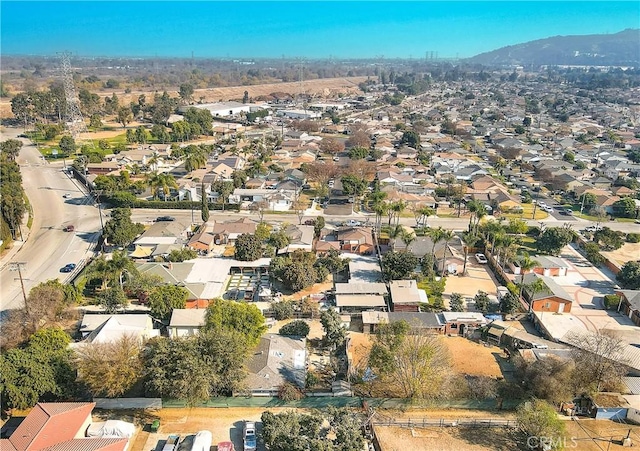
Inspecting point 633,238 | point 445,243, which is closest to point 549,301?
point 445,243

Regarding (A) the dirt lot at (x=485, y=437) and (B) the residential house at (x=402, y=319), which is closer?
(A) the dirt lot at (x=485, y=437)

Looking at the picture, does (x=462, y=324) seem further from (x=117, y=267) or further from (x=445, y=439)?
(x=117, y=267)

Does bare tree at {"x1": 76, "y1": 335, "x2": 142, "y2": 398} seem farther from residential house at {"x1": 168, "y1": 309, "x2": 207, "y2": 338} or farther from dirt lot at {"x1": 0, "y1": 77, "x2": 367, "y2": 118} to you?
dirt lot at {"x1": 0, "y1": 77, "x2": 367, "y2": 118}

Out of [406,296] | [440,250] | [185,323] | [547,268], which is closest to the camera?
[185,323]

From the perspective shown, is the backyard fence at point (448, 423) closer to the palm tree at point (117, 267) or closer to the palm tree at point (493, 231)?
the palm tree at point (493, 231)

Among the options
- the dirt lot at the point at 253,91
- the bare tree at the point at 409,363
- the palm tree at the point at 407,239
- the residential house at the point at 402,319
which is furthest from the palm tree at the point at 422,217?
the dirt lot at the point at 253,91

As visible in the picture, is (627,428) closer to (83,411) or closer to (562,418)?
(562,418)

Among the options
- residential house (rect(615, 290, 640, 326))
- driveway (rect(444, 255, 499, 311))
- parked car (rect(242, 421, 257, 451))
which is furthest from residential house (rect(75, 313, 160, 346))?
residential house (rect(615, 290, 640, 326))
